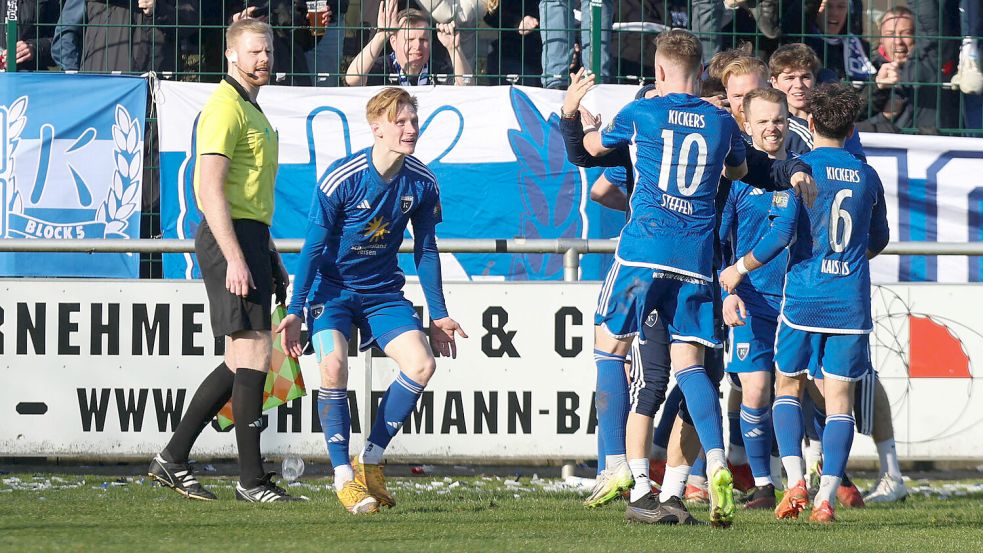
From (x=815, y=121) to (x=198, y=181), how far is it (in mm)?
2775

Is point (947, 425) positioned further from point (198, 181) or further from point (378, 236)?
point (198, 181)

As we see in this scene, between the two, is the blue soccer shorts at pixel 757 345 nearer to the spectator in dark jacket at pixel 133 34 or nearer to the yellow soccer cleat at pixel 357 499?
the yellow soccer cleat at pixel 357 499

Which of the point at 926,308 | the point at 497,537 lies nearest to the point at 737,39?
the point at 926,308

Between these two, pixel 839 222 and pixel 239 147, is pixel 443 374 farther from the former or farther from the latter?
pixel 839 222

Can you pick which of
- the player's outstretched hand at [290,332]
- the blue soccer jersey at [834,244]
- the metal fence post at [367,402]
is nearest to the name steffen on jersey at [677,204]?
the blue soccer jersey at [834,244]

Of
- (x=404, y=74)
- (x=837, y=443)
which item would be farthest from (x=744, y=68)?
(x=404, y=74)

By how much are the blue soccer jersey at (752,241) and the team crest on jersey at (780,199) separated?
0.44 metres

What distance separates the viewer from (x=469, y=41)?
9898 mm

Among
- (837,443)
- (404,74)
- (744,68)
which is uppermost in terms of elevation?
(404,74)

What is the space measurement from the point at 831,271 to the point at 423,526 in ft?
6.94

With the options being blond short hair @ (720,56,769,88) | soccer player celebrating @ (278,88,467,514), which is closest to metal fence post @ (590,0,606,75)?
blond short hair @ (720,56,769,88)

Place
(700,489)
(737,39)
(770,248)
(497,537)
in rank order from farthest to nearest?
(737,39)
(700,489)
(770,248)
(497,537)

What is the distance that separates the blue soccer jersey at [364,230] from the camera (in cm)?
652

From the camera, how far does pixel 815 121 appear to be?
255 inches
